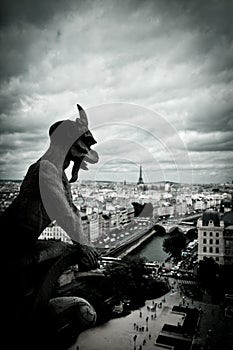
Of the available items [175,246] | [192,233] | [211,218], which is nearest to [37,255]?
[211,218]

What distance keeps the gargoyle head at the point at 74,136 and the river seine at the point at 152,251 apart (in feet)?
50.1

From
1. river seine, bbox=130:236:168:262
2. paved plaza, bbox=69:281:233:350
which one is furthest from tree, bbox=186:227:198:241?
paved plaza, bbox=69:281:233:350

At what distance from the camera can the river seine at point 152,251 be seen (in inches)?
702

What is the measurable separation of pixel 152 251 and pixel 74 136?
1806 centimetres

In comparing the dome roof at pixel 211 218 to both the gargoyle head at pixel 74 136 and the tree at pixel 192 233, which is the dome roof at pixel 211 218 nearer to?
the tree at pixel 192 233

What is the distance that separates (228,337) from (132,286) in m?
3.59

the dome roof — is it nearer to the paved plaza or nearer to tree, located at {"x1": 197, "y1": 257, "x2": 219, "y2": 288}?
tree, located at {"x1": 197, "y1": 257, "x2": 219, "y2": 288}

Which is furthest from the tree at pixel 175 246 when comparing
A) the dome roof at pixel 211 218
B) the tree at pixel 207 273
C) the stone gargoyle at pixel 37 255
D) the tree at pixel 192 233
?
the stone gargoyle at pixel 37 255

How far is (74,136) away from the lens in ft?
8.43

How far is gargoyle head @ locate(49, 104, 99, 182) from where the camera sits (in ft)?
8.37

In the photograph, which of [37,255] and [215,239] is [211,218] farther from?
[37,255]

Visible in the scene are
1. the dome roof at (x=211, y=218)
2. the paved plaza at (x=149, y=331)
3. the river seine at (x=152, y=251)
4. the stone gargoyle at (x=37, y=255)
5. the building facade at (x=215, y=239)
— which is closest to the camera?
the stone gargoyle at (x=37, y=255)

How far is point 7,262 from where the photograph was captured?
2.19 meters

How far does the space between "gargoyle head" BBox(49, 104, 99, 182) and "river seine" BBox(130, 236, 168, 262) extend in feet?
50.1
